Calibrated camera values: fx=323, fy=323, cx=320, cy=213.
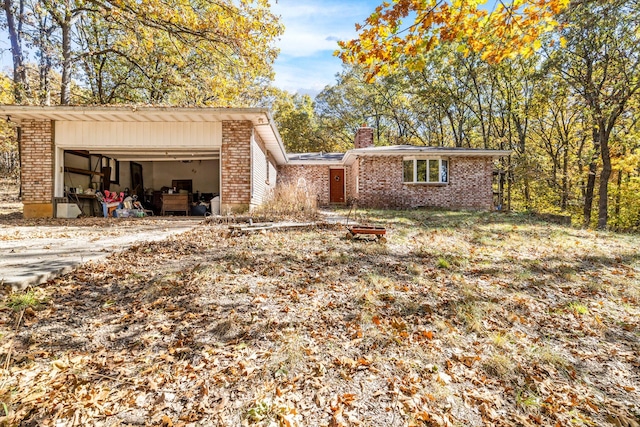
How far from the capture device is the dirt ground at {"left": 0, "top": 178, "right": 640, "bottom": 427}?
178 cm

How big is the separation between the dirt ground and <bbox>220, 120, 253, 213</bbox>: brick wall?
16.1ft

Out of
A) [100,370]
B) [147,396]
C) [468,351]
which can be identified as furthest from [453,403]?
[100,370]

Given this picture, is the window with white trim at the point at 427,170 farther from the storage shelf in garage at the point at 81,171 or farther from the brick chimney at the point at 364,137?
the storage shelf in garage at the point at 81,171

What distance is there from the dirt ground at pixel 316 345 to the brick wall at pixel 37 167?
23.0 ft

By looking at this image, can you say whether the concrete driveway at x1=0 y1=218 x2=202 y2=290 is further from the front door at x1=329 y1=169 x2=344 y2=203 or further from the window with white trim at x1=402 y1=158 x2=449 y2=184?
the front door at x1=329 y1=169 x2=344 y2=203

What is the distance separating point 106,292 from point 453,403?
3.02 meters

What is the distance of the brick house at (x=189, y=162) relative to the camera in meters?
8.95

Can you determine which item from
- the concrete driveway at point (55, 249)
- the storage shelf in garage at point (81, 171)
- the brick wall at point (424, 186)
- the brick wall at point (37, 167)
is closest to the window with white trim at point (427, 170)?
the brick wall at point (424, 186)

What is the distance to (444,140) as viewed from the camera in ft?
85.8

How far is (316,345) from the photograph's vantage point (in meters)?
2.39

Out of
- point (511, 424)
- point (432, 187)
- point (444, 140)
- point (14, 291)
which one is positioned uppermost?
point (444, 140)

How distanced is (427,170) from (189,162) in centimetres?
1131

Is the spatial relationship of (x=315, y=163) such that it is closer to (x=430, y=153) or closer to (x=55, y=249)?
(x=430, y=153)

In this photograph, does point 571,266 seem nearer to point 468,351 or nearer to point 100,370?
point 468,351
